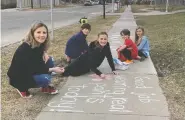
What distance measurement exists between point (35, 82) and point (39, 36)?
64 centimetres

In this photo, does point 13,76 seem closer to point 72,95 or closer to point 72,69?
point 72,95

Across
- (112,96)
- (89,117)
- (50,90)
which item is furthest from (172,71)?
(89,117)

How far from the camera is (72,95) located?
5961 millimetres

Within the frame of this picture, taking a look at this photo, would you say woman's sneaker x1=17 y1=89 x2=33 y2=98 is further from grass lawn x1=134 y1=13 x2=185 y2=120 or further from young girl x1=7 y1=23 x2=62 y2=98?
grass lawn x1=134 y1=13 x2=185 y2=120

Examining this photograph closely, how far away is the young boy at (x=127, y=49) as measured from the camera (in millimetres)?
8461

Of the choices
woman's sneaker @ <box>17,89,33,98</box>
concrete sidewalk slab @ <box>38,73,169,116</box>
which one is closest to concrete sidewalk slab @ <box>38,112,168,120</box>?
concrete sidewalk slab @ <box>38,73,169,116</box>

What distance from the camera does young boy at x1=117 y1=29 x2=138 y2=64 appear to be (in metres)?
8.46

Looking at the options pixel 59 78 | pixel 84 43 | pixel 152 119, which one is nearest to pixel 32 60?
pixel 59 78

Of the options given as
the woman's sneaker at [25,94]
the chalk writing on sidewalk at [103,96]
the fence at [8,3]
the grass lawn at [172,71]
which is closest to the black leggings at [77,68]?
the chalk writing on sidewalk at [103,96]

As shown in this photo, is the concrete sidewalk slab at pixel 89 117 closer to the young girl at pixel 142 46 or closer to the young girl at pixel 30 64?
the young girl at pixel 30 64

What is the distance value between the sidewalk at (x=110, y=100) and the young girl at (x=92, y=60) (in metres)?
0.19

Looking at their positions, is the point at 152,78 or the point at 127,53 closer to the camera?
the point at 152,78

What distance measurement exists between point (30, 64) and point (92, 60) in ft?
5.55

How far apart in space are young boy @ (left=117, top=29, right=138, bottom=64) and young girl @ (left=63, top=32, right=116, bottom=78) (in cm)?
111
